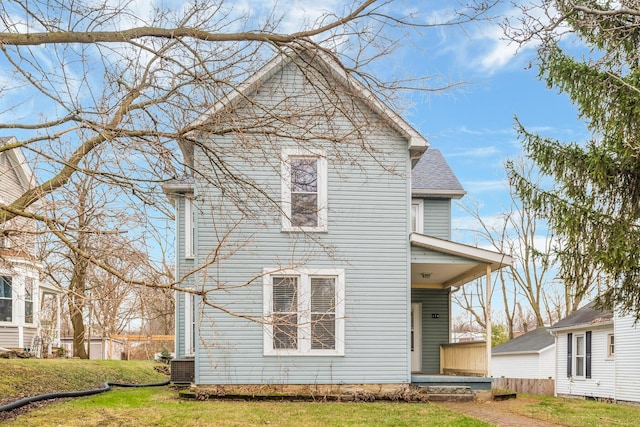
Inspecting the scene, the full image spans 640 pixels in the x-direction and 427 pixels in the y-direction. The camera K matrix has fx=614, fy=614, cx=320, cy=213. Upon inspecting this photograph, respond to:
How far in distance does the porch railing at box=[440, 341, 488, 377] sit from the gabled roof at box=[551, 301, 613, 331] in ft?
22.4

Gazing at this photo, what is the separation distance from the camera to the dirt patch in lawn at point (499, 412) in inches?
401

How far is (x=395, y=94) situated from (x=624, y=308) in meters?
9.35

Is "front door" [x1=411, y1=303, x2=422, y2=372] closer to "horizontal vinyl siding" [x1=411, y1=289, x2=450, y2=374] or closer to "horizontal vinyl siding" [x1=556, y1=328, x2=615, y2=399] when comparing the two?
"horizontal vinyl siding" [x1=411, y1=289, x2=450, y2=374]

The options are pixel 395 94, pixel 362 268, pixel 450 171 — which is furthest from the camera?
pixel 450 171

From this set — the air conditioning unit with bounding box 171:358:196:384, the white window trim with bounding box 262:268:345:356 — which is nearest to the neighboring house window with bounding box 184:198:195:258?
the air conditioning unit with bounding box 171:358:196:384

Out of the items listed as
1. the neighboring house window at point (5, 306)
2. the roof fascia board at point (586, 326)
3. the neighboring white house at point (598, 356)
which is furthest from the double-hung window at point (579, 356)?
the neighboring house window at point (5, 306)

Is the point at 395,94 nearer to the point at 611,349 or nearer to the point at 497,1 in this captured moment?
the point at 497,1

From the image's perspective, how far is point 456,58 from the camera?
7684 mm

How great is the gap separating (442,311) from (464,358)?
2229 mm

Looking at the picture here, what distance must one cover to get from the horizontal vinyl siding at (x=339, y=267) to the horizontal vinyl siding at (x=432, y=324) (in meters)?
4.04

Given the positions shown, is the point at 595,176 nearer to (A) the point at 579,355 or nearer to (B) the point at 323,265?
(B) the point at 323,265

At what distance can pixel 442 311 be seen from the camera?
680 inches

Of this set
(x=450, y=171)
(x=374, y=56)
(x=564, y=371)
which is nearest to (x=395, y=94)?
(x=374, y=56)

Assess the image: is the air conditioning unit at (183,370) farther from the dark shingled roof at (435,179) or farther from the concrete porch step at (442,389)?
the dark shingled roof at (435,179)
